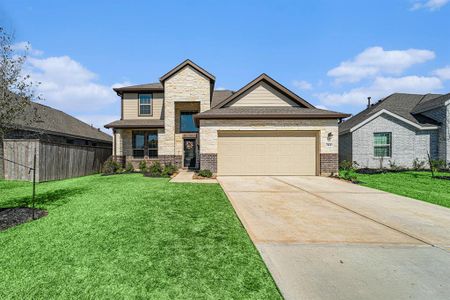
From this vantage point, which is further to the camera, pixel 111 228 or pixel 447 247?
pixel 111 228

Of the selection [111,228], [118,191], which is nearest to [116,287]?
[111,228]

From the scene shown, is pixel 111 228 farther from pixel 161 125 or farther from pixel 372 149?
pixel 372 149

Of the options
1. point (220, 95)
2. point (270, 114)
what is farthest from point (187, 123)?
point (270, 114)

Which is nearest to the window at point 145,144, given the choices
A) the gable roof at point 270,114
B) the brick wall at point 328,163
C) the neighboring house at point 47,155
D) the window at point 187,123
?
the window at point 187,123

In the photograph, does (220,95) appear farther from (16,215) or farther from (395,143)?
(16,215)

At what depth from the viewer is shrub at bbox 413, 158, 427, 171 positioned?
55.0 feet

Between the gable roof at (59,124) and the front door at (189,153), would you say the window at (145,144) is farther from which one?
the gable roof at (59,124)

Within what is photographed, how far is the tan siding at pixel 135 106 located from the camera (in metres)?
18.2

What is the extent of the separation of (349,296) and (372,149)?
1778cm

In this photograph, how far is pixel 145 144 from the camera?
17672 mm

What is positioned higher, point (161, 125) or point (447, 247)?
point (161, 125)

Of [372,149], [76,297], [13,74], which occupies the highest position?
[13,74]

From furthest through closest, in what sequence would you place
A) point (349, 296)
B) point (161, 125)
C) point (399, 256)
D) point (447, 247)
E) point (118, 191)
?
point (161, 125)
point (118, 191)
point (447, 247)
point (399, 256)
point (349, 296)

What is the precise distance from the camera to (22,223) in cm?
516
